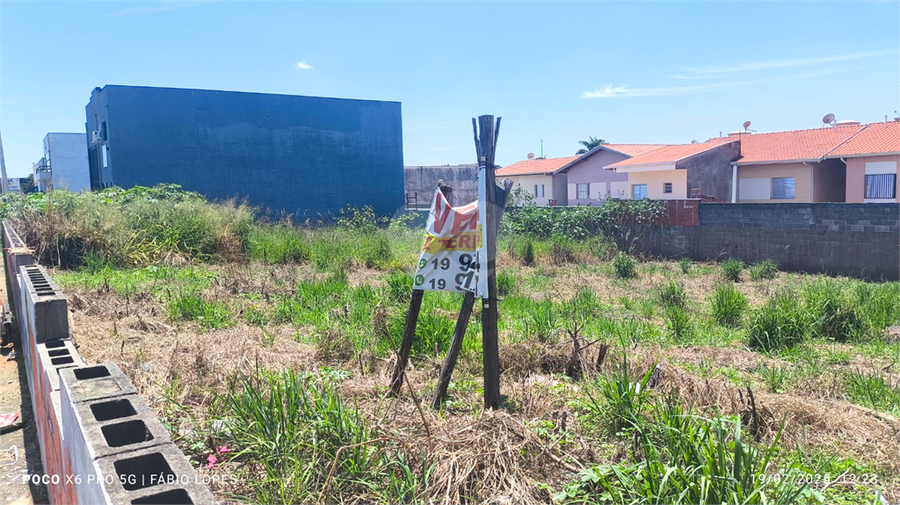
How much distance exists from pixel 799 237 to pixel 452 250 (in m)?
13.4

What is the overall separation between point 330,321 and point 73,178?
54.3 metres

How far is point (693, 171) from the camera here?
28.6 metres

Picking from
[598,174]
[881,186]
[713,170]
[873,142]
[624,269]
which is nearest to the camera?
[624,269]

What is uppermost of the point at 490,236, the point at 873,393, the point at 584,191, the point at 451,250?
the point at 584,191

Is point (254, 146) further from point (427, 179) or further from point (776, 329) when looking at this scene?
point (776, 329)

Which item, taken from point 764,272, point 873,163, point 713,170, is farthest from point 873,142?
point 764,272

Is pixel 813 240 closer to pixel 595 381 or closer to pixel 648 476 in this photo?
pixel 595 381

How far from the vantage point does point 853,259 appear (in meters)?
14.4

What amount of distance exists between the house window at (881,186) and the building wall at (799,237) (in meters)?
11.4

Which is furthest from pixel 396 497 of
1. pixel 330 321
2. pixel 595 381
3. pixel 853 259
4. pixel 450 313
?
pixel 853 259

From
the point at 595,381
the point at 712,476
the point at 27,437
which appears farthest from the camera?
the point at 27,437

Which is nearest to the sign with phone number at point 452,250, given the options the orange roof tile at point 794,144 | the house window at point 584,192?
the orange roof tile at point 794,144

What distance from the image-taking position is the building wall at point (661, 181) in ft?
95.2

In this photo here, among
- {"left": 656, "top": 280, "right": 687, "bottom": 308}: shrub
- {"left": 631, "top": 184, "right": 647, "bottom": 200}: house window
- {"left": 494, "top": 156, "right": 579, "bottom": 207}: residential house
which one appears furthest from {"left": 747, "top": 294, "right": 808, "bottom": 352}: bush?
{"left": 494, "top": 156, "right": 579, "bottom": 207}: residential house
